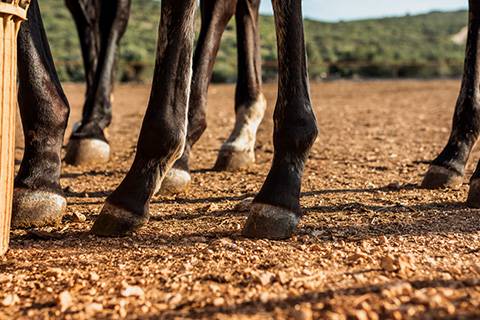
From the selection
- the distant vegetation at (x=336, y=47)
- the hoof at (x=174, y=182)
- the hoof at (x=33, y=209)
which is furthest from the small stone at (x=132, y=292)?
the distant vegetation at (x=336, y=47)

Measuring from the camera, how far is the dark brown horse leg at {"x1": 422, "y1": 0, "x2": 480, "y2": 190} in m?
3.56

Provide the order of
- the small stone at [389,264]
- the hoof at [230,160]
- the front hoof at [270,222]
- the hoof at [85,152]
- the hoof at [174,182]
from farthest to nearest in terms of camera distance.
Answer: the hoof at [85,152] → the hoof at [230,160] → the hoof at [174,182] → the front hoof at [270,222] → the small stone at [389,264]

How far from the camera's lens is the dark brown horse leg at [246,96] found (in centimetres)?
440

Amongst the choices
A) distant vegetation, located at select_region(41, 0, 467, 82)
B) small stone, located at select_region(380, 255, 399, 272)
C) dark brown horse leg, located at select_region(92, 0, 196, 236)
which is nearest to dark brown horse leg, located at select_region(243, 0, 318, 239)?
dark brown horse leg, located at select_region(92, 0, 196, 236)

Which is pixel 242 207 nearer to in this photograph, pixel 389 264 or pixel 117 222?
pixel 117 222

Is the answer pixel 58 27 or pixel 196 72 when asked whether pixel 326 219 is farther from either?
pixel 58 27

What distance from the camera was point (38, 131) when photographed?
9.20ft

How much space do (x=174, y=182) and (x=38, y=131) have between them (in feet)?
2.78

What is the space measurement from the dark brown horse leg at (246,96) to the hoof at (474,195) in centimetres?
169

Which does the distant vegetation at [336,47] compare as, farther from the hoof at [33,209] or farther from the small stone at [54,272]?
the small stone at [54,272]

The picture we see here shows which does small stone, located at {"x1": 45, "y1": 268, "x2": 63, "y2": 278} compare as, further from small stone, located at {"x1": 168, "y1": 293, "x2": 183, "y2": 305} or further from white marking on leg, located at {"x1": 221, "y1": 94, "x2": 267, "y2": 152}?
white marking on leg, located at {"x1": 221, "y1": 94, "x2": 267, "y2": 152}

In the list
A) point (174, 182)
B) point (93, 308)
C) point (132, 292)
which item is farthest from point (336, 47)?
point (93, 308)

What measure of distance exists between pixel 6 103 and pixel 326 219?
4.35 feet

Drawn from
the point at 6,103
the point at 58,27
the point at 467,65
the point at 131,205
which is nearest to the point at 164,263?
the point at 131,205
